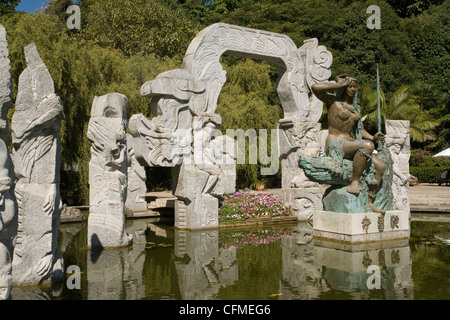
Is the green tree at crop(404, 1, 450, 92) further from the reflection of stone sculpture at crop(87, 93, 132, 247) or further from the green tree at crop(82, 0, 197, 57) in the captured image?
the reflection of stone sculpture at crop(87, 93, 132, 247)

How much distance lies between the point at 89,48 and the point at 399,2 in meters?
20.3

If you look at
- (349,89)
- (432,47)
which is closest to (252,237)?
(349,89)

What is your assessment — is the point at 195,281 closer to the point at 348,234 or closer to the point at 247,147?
the point at 348,234

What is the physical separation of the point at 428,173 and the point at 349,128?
15.9 m

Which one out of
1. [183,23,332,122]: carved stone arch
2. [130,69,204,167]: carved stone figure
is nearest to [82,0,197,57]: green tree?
[183,23,332,122]: carved stone arch

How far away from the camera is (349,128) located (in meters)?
8.80

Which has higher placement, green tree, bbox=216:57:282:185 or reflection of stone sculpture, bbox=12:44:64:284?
green tree, bbox=216:57:282:185

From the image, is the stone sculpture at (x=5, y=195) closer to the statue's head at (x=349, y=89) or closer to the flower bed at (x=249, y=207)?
the statue's head at (x=349, y=89)

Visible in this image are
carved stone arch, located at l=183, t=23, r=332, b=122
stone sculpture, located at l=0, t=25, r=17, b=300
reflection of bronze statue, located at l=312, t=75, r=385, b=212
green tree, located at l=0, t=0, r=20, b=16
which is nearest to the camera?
stone sculpture, located at l=0, t=25, r=17, b=300

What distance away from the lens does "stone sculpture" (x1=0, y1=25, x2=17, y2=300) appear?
371 cm

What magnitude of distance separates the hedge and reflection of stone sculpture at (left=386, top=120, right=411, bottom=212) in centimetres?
1266

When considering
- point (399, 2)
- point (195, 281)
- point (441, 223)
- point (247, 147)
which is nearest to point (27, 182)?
point (195, 281)

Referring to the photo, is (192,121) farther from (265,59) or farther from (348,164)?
(348,164)

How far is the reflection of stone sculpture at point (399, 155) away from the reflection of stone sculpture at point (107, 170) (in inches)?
234
